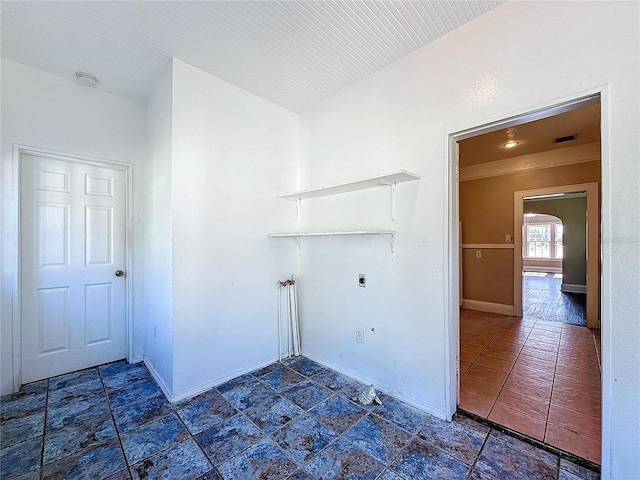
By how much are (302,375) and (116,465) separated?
1.43m

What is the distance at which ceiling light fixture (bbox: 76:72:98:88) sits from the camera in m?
2.44

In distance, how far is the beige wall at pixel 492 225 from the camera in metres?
4.48

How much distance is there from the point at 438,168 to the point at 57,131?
3.33 metres

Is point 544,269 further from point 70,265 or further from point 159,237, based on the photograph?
point 70,265

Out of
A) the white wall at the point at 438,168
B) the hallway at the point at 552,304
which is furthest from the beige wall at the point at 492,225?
the white wall at the point at 438,168

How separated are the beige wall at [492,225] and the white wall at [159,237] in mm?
4920

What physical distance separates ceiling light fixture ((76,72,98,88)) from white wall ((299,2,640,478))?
2005 millimetres

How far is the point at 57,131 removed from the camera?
99.0 inches

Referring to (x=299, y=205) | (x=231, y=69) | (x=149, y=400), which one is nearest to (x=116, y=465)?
(x=149, y=400)

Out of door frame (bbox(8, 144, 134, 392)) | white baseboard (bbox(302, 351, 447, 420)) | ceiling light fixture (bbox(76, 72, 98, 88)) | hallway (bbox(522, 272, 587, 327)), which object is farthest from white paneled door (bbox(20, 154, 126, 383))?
hallway (bbox(522, 272, 587, 327))

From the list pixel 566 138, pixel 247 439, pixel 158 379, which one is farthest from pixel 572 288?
pixel 158 379

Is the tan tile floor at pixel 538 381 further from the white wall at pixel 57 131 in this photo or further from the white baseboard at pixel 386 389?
the white wall at pixel 57 131

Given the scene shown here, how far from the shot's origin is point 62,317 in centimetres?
262

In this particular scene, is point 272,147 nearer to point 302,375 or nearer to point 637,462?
point 302,375
